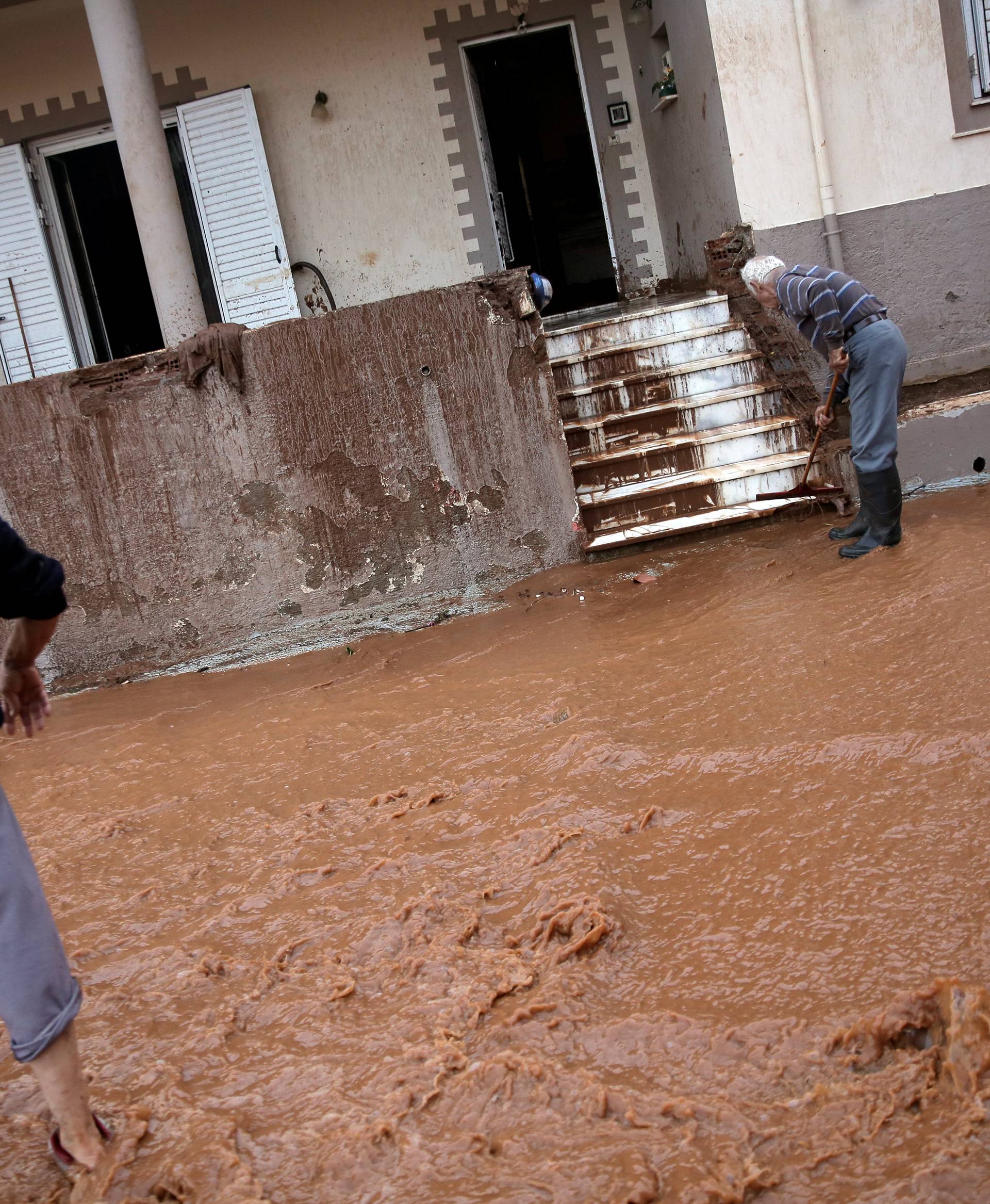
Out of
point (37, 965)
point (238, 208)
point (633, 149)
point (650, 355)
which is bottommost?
point (37, 965)

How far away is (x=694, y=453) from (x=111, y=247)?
9.12 m

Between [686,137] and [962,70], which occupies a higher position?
[686,137]

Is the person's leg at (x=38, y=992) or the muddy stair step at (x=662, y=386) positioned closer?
the person's leg at (x=38, y=992)

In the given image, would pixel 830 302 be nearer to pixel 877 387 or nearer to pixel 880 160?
pixel 877 387

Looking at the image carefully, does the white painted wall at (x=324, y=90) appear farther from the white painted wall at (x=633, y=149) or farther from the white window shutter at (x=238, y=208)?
the white painted wall at (x=633, y=149)

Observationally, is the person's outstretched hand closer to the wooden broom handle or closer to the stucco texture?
the wooden broom handle

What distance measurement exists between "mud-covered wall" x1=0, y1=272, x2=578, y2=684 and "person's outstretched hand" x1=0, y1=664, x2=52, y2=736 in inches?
136

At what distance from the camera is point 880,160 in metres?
6.95

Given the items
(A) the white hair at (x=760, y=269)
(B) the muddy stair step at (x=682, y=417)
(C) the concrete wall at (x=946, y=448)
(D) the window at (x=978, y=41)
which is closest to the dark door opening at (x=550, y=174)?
(D) the window at (x=978, y=41)

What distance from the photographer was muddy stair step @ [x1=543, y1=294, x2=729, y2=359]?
6.86 m

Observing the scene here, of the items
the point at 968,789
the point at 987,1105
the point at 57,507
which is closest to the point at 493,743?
the point at 968,789

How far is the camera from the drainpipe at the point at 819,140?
667 centimetres

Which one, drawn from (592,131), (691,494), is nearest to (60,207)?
(592,131)

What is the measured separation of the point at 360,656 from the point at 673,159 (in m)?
5.63
